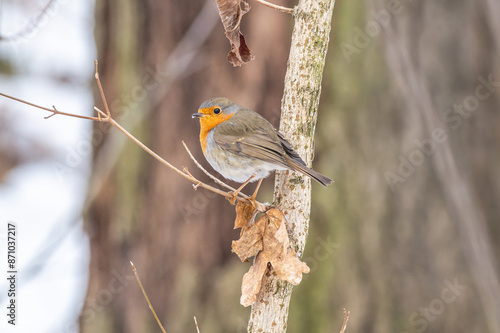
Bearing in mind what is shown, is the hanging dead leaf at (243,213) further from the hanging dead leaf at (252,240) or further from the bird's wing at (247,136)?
the bird's wing at (247,136)

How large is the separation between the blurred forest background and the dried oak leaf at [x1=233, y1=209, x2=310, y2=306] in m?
1.80

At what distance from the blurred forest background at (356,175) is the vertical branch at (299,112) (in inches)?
68.5

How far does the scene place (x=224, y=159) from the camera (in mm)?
2068

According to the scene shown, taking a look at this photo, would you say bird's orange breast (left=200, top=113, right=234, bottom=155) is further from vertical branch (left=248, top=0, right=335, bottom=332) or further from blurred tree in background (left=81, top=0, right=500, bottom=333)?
blurred tree in background (left=81, top=0, right=500, bottom=333)

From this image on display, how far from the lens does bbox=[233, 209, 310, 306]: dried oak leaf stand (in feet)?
4.36

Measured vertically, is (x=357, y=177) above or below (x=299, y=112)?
above

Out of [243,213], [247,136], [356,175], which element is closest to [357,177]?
[356,175]

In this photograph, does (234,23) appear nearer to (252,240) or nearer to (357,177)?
(252,240)

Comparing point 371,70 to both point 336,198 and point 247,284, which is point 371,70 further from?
point 247,284

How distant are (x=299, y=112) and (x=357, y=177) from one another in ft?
6.22

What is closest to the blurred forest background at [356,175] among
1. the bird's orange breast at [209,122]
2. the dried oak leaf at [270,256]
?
the bird's orange breast at [209,122]

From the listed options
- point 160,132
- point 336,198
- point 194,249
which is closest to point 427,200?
point 336,198

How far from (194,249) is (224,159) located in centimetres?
139

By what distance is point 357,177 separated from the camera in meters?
3.23
